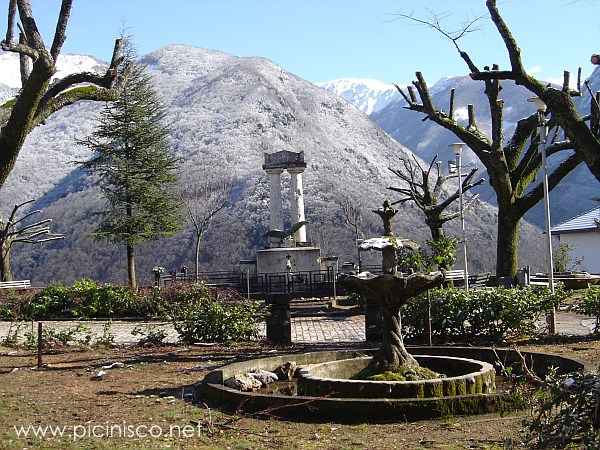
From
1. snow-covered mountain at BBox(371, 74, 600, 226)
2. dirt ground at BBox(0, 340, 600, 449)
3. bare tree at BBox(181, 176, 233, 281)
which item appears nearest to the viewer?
dirt ground at BBox(0, 340, 600, 449)

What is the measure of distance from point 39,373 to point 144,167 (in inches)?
1024

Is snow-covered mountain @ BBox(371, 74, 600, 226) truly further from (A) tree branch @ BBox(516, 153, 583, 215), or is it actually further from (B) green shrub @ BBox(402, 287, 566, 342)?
(B) green shrub @ BBox(402, 287, 566, 342)

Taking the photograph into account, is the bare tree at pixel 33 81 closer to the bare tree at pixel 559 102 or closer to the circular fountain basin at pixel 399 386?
the circular fountain basin at pixel 399 386

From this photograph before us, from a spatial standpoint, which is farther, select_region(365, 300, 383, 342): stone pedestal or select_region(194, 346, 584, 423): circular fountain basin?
select_region(365, 300, 383, 342): stone pedestal

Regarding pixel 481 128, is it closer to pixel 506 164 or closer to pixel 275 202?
pixel 275 202

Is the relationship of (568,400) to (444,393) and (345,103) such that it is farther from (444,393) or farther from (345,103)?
(345,103)

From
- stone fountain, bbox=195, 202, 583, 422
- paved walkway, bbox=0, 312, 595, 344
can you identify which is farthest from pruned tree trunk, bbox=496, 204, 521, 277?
stone fountain, bbox=195, 202, 583, 422

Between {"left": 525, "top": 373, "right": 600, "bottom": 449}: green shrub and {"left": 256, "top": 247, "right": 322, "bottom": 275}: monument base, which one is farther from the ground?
{"left": 256, "top": 247, "right": 322, "bottom": 275}: monument base

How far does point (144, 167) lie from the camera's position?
37.5m

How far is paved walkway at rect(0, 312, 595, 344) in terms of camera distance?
17.1 metres

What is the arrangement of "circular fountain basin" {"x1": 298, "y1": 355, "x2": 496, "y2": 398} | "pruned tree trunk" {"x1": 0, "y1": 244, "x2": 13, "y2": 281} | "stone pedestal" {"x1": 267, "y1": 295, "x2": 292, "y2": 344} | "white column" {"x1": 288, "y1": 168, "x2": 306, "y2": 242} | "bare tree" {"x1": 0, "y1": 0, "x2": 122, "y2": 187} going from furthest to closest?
"white column" {"x1": 288, "y1": 168, "x2": 306, "y2": 242} → "pruned tree trunk" {"x1": 0, "y1": 244, "x2": 13, "y2": 281} → "stone pedestal" {"x1": 267, "y1": 295, "x2": 292, "y2": 344} → "bare tree" {"x1": 0, "y1": 0, "x2": 122, "y2": 187} → "circular fountain basin" {"x1": 298, "y1": 355, "x2": 496, "y2": 398}

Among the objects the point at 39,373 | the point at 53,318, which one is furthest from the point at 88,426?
the point at 53,318

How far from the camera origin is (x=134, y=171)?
3691cm

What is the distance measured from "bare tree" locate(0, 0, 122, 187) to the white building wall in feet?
130
